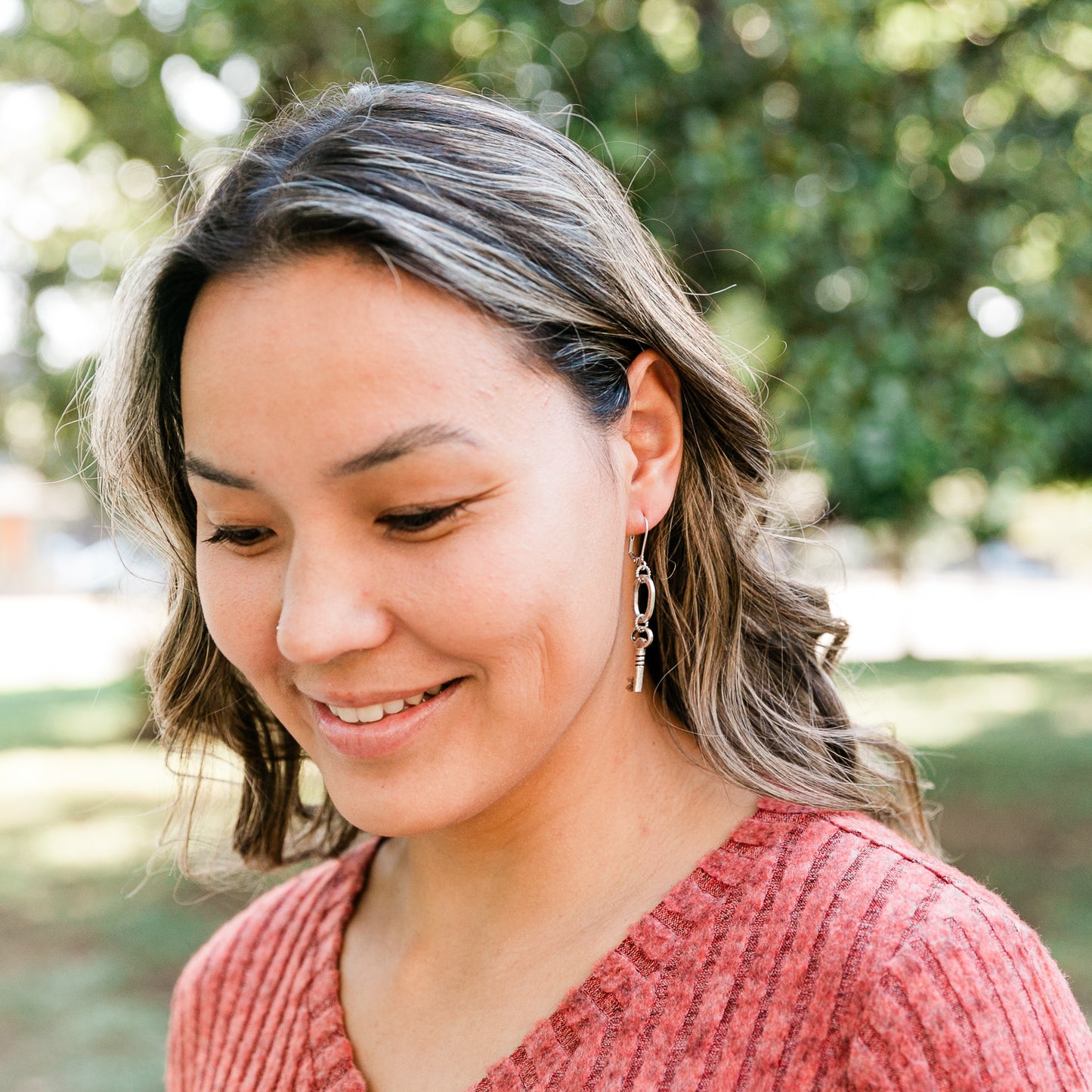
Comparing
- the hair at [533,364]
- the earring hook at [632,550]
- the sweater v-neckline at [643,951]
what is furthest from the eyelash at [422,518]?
the sweater v-neckline at [643,951]

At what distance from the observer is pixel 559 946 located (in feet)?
5.51

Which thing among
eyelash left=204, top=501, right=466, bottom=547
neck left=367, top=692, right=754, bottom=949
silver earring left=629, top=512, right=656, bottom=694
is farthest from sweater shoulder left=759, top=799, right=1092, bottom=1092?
eyelash left=204, top=501, right=466, bottom=547

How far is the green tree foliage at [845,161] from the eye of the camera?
5.14m

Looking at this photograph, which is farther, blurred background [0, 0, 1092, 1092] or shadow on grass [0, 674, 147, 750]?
shadow on grass [0, 674, 147, 750]

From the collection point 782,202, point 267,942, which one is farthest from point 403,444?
point 782,202

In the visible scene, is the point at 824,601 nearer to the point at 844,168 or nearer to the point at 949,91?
the point at 844,168

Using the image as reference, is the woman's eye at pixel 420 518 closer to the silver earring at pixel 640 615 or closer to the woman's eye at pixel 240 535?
the woman's eye at pixel 240 535

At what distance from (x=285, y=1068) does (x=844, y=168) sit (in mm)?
4730

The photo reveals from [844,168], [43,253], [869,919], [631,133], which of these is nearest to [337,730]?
[869,919]

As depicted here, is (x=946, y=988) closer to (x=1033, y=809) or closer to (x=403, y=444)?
(x=403, y=444)

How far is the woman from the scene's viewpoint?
143 cm

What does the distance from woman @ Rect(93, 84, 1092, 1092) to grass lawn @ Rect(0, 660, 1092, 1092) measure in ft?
2.01

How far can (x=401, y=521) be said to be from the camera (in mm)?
1476

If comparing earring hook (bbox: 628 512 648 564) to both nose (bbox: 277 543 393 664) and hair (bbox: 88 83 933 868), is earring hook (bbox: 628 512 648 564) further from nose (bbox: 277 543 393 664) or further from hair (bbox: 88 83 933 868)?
nose (bbox: 277 543 393 664)
